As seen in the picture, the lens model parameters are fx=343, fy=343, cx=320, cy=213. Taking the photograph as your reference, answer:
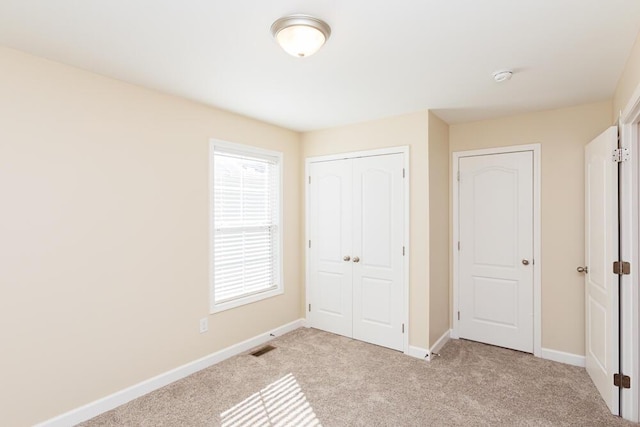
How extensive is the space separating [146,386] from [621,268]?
3645 mm

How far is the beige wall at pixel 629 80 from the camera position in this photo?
202 cm

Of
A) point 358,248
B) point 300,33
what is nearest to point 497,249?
point 358,248

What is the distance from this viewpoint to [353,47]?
2113 mm

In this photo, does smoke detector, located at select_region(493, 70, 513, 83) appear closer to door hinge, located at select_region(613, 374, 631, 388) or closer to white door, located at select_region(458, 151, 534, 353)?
white door, located at select_region(458, 151, 534, 353)

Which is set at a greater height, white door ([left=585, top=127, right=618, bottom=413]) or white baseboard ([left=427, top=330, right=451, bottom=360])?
white door ([left=585, top=127, right=618, bottom=413])

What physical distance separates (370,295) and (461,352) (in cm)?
107

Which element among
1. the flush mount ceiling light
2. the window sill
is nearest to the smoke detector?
the flush mount ceiling light

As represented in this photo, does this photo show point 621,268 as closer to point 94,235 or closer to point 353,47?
point 353,47

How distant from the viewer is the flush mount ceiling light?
5.84 feet

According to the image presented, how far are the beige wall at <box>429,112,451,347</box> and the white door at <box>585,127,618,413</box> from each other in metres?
1.25

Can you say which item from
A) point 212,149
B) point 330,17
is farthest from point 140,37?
point 212,149

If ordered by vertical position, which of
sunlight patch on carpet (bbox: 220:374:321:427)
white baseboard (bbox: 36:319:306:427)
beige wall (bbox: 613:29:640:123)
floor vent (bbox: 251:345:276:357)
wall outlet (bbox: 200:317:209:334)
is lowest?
sunlight patch on carpet (bbox: 220:374:321:427)

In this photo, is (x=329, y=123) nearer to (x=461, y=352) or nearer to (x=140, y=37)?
(x=140, y=37)

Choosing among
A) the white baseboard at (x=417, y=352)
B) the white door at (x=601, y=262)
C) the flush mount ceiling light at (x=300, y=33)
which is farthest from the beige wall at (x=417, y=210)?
the flush mount ceiling light at (x=300, y=33)
